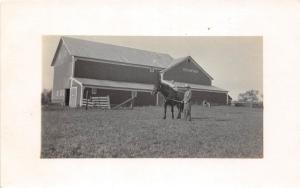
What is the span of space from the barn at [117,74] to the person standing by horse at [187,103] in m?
0.12

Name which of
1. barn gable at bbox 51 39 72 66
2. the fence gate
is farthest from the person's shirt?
barn gable at bbox 51 39 72 66

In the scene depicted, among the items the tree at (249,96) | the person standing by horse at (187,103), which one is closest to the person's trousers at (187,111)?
the person standing by horse at (187,103)

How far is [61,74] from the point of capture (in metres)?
8.12

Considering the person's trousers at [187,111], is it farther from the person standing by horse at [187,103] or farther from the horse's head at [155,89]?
the horse's head at [155,89]

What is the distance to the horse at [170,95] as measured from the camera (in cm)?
806

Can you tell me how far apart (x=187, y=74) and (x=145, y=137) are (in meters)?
1.80

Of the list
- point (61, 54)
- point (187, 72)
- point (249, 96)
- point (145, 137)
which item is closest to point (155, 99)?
point (187, 72)

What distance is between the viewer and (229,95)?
7652 mm

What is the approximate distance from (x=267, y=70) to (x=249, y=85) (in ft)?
1.38

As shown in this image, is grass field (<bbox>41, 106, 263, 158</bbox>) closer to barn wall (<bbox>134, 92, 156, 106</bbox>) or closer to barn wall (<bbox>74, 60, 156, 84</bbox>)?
barn wall (<bbox>134, 92, 156, 106</bbox>)

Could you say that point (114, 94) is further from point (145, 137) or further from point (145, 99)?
point (145, 137)
